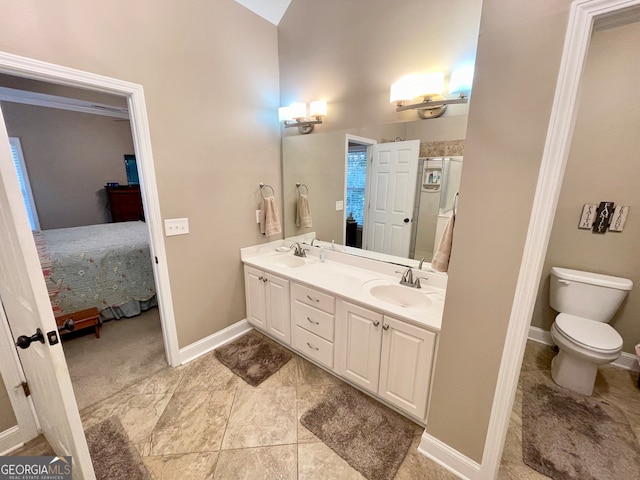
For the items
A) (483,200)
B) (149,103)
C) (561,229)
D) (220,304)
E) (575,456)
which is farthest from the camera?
(220,304)

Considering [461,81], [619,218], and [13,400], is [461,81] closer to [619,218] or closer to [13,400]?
[619,218]

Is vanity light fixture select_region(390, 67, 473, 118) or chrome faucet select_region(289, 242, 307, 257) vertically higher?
vanity light fixture select_region(390, 67, 473, 118)

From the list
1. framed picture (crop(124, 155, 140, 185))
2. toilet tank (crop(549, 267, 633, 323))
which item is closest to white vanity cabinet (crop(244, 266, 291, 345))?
toilet tank (crop(549, 267, 633, 323))

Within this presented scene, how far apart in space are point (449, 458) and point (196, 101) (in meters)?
2.86

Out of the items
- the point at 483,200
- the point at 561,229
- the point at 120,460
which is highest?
the point at 483,200

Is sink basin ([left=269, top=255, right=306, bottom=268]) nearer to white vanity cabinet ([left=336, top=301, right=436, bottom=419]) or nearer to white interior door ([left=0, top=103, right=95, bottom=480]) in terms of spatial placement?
white vanity cabinet ([left=336, top=301, right=436, bottom=419])

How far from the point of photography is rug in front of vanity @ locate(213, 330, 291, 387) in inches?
84.3

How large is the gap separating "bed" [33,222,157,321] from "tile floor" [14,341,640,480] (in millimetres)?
1183

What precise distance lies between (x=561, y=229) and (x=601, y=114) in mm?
Result: 924

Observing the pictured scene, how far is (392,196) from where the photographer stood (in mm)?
2148

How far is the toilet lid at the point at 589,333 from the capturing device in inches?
70.2

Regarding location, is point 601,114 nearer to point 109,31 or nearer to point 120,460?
point 109,31

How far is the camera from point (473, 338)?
4.13 ft

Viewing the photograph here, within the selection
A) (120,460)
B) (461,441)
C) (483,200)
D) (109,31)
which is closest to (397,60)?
(483,200)
